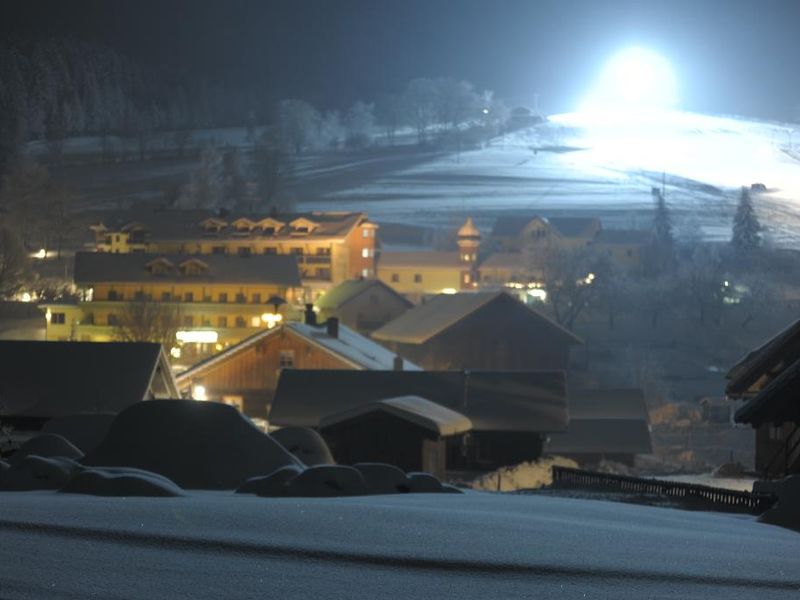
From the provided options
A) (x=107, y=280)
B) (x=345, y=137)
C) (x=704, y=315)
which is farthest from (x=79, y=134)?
(x=345, y=137)

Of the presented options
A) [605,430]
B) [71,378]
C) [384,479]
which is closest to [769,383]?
[384,479]

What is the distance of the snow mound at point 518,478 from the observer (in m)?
25.1

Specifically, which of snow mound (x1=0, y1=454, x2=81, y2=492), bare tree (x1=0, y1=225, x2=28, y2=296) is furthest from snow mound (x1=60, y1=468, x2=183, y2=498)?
bare tree (x1=0, y1=225, x2=28, y2=296)

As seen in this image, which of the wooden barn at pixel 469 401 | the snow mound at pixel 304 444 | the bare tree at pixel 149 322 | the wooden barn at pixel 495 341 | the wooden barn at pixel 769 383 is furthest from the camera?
the wooden barn at pixel 495 341

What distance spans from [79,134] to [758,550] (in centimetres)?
4147

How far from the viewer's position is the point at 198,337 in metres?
56.1

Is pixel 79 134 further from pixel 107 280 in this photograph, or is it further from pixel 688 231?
pixel 688 231

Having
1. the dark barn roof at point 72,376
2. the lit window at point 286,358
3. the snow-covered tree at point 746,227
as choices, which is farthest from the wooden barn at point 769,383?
the snow-covered tree at point 746,227

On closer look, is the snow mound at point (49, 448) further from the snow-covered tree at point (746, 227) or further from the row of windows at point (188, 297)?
the snow-covered tree at point (746, 227)

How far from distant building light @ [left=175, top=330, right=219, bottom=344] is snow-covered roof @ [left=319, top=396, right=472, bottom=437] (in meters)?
28.6

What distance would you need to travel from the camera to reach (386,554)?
20.5 ft

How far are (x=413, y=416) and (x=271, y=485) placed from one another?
14.4 m

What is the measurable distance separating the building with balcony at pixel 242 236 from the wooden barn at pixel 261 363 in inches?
1300

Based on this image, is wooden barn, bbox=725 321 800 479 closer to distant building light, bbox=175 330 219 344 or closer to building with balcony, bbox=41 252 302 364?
distant building light, bbox=175 330 219 344
